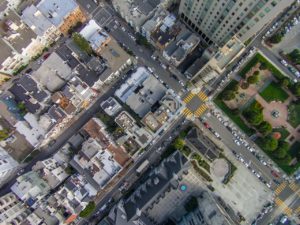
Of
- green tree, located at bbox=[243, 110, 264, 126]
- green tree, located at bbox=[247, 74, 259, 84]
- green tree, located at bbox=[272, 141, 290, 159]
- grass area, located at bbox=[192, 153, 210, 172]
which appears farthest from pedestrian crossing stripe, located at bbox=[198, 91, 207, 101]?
green tree, located at bbox=[272, 141, 290, 159]

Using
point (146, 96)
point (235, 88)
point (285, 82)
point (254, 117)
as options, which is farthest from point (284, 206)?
point (146, 96)

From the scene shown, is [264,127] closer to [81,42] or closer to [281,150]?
[281,150]

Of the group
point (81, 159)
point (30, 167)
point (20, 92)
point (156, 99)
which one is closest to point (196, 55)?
point (156, 99)

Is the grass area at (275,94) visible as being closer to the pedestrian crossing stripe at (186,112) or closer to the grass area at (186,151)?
the pedestrian crossing stripe at (186,112)

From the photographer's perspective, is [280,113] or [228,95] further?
[280,113]

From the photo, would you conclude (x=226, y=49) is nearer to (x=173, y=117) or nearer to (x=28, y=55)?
(x=173, y=117)

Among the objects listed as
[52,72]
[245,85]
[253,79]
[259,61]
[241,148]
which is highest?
[52,72]

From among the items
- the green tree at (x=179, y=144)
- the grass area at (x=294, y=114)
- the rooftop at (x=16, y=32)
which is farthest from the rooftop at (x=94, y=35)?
the grass area at (x=294, y=114)
